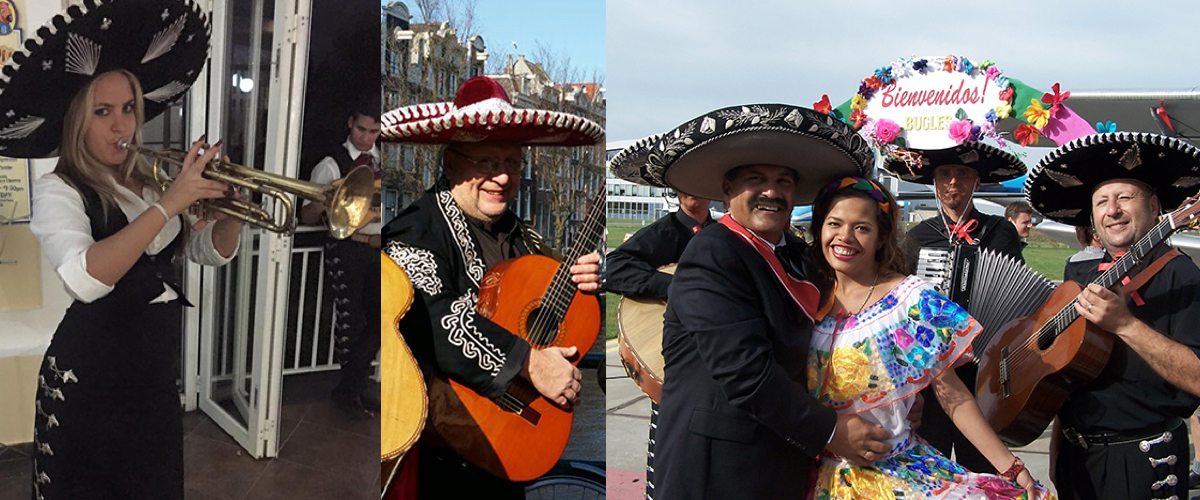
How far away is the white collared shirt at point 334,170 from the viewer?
2.61m

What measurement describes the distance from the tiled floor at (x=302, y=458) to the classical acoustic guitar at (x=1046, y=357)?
92.2 inches

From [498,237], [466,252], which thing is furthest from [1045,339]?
[466,252]

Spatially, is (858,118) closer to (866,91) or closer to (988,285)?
(866,91)

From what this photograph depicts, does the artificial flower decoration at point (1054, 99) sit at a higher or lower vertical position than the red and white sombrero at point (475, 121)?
higher

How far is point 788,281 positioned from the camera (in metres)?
2.72

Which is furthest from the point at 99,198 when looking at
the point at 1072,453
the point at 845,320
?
the point at 1072,453

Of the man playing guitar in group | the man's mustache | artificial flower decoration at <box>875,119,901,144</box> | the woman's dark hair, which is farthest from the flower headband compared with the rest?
artificial flower decoration at <box>875,119,901,144</box>

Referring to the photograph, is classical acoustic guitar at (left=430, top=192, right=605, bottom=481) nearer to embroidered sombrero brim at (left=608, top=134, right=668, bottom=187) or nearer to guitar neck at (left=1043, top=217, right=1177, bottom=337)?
embroidered sombrero brim at (left=608, top=134, right=668, bottom=187)

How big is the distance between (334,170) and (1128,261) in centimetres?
266

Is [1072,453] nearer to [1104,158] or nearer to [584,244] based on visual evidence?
[1104,158]

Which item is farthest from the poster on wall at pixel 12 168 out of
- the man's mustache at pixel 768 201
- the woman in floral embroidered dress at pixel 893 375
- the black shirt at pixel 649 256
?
the black shirt at pixel 649 256

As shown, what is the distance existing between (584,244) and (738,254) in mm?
611

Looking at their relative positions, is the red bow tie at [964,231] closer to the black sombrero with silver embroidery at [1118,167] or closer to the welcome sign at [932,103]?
the black sombrero with silver embroidery at [1118,167]

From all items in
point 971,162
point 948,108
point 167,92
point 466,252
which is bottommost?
point 466,252
